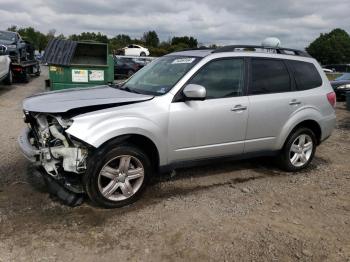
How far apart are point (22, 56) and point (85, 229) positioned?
17.1m

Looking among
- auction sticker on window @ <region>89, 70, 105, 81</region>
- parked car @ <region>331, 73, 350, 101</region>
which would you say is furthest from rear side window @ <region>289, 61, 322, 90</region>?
parked car @ <region>331, 73, 350, 101</region>

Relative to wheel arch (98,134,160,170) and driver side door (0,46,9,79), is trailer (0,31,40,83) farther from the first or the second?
wheel arch (98,134,160,170)

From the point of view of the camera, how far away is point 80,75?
11.4 m

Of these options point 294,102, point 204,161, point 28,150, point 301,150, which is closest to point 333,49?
point 301,150

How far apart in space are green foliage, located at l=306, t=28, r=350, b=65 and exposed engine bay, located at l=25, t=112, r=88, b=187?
10449cm

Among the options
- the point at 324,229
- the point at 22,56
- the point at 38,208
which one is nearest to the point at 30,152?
the point at 38,208

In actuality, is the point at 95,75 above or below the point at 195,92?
below

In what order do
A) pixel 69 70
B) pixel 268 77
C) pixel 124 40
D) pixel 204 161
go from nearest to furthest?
pixel 204 161
pixel 268 77
pixel 69 70
pixel 124 40

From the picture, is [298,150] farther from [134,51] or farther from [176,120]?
[134,51]

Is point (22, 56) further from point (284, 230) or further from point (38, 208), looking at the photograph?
point (284, 230)

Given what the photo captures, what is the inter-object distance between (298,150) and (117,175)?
116 inches

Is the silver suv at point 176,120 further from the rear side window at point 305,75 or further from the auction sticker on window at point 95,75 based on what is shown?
the auction sticker on window at point 95,75

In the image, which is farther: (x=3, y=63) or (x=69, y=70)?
(x=3, y=63)

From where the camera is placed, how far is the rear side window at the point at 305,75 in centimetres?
582
